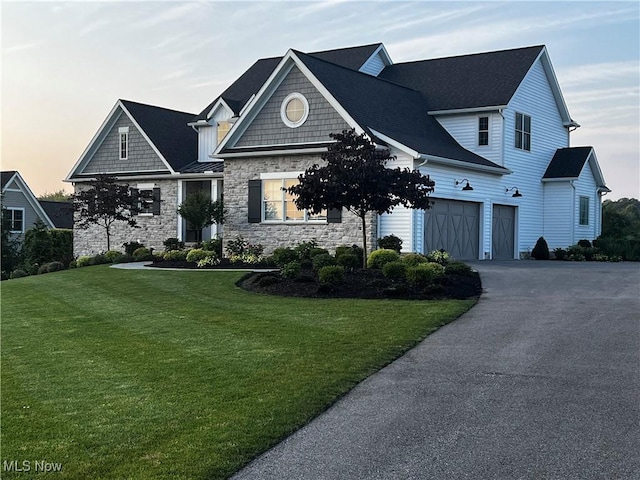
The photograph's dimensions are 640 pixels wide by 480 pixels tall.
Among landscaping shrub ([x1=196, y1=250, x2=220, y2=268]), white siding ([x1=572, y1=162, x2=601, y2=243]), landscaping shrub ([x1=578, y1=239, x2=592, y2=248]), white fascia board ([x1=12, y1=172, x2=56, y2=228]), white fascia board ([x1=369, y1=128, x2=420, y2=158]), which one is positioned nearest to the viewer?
white fascia board ([x1=369, y1=128, x2=420, y2=158])

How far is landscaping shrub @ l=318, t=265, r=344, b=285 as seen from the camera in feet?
55.0

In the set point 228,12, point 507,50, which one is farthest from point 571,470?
point 507,50

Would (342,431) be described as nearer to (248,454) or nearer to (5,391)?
(248,454)

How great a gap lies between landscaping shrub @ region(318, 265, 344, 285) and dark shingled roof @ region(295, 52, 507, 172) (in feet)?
25.3

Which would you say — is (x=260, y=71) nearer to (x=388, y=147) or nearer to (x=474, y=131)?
(x=474, y=131)

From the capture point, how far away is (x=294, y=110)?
84.0ft

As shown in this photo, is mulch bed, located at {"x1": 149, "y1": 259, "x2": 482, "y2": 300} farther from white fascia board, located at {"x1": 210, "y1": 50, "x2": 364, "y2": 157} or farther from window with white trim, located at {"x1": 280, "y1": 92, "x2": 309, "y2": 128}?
window with white trim, located at {"x1": 280, "y1": 92, "x2": 309, "y2": 128}

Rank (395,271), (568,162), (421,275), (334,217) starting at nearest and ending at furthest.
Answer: (421,275), (395,271), (334,217), (568,162)

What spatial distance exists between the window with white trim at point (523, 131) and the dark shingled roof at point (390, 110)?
247 cm

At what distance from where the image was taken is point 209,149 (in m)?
33.3

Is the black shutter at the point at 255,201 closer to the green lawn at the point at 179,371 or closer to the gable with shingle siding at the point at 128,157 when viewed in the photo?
the gable with shingle siding at the point at 128,157

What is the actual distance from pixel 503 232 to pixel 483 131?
3972mm

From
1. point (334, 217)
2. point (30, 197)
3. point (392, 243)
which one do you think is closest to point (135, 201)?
point (334, 217)

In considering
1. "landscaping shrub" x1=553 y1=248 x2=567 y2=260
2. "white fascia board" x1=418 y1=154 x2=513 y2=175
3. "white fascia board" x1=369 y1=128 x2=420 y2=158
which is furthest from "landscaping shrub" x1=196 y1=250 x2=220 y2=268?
"landscaping shrub" x1=553 y1=248 x2=567 y2=260
